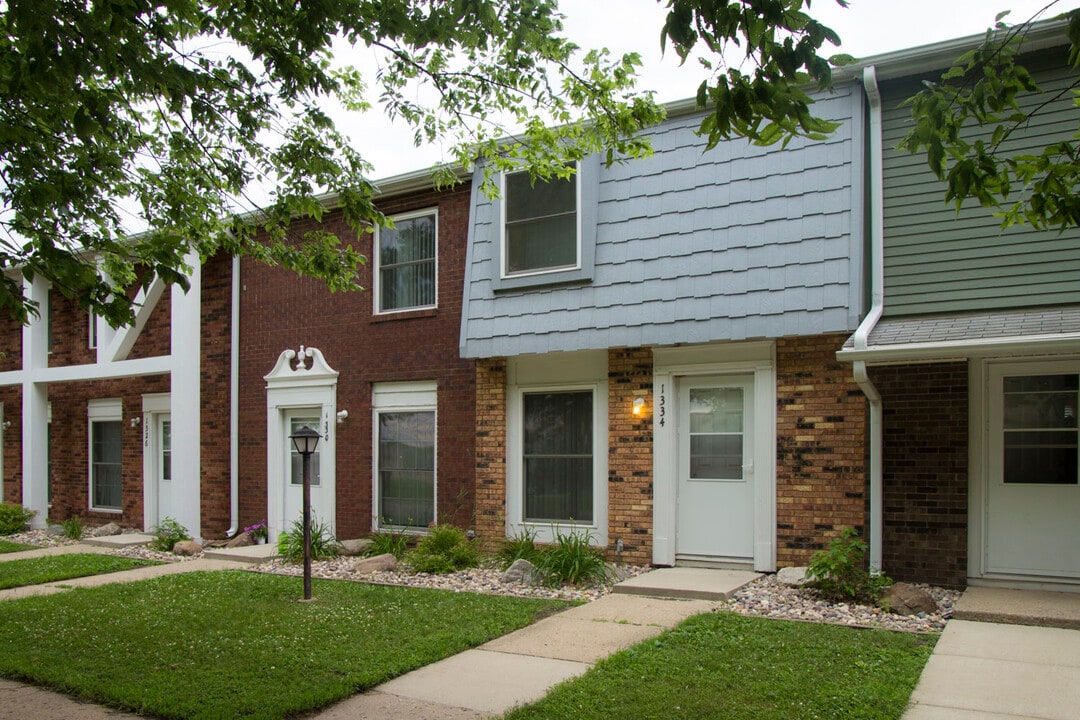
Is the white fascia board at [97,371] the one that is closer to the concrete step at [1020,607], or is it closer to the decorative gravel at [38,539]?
the decorative gravel at [38,539]

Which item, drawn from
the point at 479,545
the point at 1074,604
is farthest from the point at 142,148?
the point at 1074,604

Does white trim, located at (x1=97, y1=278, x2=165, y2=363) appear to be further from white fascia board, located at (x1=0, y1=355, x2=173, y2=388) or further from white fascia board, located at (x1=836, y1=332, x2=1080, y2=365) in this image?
white fascia board, located at (x1=836, y1=332, x2=1080, y2=365)

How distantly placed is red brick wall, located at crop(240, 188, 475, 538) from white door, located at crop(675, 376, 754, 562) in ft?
9.40

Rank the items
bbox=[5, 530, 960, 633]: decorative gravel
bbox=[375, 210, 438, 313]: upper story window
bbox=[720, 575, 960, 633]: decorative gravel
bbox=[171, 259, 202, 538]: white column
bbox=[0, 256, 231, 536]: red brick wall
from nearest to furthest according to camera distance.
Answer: bbox=[720, 575, 960, 633]: decorative gravel
bbox=[5, 530, 960, 633]: decorative gravel
bbox=[375, 210, 438, 313]: upper story window
bbox=[171, 259, 202, 538]: white column
bbox=[0, 256, 231, 536]: red brick wall

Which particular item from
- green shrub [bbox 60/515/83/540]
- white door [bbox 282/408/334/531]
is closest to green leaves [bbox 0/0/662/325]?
white door [bbox 282/408/334/531]

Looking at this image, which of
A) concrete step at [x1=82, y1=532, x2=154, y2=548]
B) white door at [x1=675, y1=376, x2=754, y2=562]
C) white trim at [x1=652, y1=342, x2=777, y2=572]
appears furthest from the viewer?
concrete step at [x1=82, y1=532, x2=154, y2=548]

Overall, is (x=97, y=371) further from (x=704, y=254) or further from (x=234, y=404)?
(x=704, y=254)

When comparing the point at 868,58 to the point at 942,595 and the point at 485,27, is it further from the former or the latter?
the point at 942,595

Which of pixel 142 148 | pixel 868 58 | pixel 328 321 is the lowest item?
pixel 328 321

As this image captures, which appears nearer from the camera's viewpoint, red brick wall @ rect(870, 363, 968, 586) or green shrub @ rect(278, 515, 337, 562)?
red brick wall @ rect(870, 363, 968, 586)

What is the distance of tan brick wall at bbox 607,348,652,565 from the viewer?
958cm

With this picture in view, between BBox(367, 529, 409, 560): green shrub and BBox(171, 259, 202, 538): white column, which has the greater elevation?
BBox(171, 259, 202, 538): white column

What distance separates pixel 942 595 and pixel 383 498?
23.3ft

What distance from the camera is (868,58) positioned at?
839 centimetres
